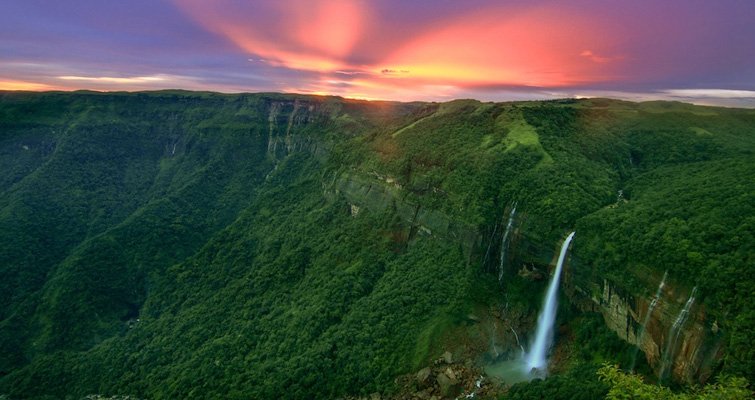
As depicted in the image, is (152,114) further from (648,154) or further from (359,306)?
(648,154)

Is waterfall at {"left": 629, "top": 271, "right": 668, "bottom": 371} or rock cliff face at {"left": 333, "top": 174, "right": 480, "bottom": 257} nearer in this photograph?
waterfall at {"left": 629, "top": 271, "right": 668, "bottom": 371}

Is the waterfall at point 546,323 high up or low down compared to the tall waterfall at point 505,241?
down

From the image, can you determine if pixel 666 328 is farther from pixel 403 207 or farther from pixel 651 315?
pixel 403 207

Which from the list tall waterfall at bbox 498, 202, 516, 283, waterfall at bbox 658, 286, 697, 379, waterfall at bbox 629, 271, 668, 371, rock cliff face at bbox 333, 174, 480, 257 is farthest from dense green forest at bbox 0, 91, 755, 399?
waterfall at bbox 658, 286, 697, 379

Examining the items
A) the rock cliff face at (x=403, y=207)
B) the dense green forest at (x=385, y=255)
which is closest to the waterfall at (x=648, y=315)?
the dense green forest at (x=385, y=255)

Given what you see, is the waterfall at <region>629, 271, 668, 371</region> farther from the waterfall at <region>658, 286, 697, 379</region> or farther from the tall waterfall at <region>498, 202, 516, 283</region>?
the tall waterfall at <region>498, 202, 516, 283</region>

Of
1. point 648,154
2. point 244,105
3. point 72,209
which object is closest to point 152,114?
point 244,105

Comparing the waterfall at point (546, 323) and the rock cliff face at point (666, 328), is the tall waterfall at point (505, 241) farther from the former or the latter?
the rock cliff face at point (666, 328)
